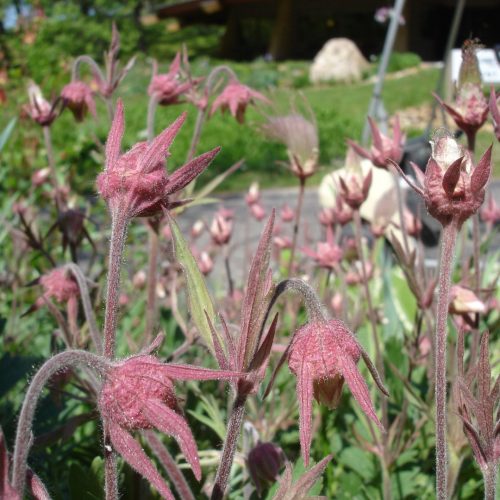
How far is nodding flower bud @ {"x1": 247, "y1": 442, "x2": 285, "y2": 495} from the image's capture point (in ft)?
3.71

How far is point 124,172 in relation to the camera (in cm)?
78

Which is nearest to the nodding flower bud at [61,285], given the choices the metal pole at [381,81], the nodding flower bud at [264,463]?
the nodding flower bud at [264,463]

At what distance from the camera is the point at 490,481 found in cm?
83

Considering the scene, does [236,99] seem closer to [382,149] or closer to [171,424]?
[382,149]

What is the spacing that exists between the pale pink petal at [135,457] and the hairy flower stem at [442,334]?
353 mm

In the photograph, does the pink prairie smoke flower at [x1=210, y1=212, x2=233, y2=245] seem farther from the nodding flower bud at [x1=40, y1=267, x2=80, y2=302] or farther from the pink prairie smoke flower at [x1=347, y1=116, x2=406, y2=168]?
the nodding flower bud at [x1=40, y1=267, x2=80, y2=302]

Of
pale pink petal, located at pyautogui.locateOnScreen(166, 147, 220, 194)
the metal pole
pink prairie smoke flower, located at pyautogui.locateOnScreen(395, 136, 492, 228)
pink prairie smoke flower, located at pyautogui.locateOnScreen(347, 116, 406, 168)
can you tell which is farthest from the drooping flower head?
the metal pole

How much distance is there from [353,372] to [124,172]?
0.33 meters

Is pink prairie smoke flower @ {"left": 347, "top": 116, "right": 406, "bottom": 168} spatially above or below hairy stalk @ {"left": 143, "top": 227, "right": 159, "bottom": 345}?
above

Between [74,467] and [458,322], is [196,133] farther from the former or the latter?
[74,467]

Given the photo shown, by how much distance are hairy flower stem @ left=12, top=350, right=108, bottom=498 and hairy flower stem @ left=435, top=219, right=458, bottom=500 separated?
0.39 m

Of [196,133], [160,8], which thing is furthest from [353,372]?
[160,8]

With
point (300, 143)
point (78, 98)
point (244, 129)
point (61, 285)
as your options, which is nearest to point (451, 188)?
point (61, 285)

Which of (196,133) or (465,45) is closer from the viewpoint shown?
(465,45)
